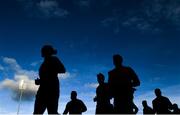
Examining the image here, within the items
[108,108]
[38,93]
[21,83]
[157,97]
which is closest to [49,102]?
[38,93]

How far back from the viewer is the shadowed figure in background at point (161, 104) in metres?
11.4

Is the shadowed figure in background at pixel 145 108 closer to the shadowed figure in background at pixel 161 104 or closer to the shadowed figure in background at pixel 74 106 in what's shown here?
the shadowed figure in background at pixel 161 104

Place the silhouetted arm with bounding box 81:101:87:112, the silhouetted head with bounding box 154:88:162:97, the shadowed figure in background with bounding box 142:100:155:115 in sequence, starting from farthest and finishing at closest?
the shadowed figure in background with bounding box 142:100:155:115 < the silhouetted head with bounding box 154:88:162:97 < the silhouetted arm with bounding box 81:101:87:112

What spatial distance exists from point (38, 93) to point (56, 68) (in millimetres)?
751

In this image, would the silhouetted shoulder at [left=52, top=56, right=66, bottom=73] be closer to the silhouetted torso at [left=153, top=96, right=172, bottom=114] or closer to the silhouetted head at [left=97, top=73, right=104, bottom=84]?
the silhouetted head at [left=97, top=73, right=104, bottom=84]

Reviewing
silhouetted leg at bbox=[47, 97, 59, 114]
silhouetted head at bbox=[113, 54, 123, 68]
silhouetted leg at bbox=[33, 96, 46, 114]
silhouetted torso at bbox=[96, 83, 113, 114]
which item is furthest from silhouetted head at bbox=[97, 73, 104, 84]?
silhouetted leg at bbox=[33, 96, 46, 114]

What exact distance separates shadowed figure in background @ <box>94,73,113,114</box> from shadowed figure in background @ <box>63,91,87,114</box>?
877mm

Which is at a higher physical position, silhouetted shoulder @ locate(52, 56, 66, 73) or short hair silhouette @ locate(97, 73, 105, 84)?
short hair silhouette @ locate(97, 73, 105, 84)

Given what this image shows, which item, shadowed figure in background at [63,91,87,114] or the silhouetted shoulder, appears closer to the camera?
the silhouetted shoulder

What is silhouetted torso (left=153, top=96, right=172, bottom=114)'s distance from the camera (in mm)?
11398

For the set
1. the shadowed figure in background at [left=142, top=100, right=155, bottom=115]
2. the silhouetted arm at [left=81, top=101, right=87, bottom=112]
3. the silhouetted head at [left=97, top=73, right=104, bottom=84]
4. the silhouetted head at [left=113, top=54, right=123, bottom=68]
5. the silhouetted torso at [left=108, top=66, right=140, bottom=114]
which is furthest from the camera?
the shadowed figure in background at [left=142, top=100, right=155, bottom=115]

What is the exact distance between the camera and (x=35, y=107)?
6676mm

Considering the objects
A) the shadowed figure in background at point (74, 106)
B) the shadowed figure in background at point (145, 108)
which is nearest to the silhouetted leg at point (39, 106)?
the shadowed figure in background at point (74, 106)

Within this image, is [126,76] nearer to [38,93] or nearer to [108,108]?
[38,93]
